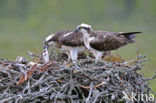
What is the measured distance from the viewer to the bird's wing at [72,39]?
5.95m

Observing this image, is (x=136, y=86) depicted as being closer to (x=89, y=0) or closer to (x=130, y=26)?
(x=130, y=26)

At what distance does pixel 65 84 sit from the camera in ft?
14.9

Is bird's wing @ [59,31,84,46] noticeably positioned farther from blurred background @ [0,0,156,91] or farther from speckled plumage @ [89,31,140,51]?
blurred background @ [0,0,156,91]

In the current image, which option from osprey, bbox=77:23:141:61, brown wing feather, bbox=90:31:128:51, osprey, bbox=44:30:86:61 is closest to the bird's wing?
osprey, bbox=44:30:86:61

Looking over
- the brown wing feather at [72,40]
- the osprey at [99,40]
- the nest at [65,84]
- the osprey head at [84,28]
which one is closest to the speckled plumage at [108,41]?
the osprey at [99,40]

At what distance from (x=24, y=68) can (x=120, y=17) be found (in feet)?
133

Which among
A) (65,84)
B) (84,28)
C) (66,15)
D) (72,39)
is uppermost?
(66,15)

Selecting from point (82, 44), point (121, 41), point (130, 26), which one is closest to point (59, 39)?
point (82, 44)

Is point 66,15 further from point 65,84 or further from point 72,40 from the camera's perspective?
point 65,84

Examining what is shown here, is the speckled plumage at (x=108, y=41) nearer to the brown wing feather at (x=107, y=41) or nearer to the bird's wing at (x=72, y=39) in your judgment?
the brown wing feather at (x=107, y=41)

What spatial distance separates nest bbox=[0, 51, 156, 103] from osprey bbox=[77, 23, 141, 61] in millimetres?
763

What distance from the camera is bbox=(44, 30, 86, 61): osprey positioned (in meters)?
5.96

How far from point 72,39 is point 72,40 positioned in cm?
2

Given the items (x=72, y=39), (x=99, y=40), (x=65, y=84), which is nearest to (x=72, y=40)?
(x=72, y=39)
